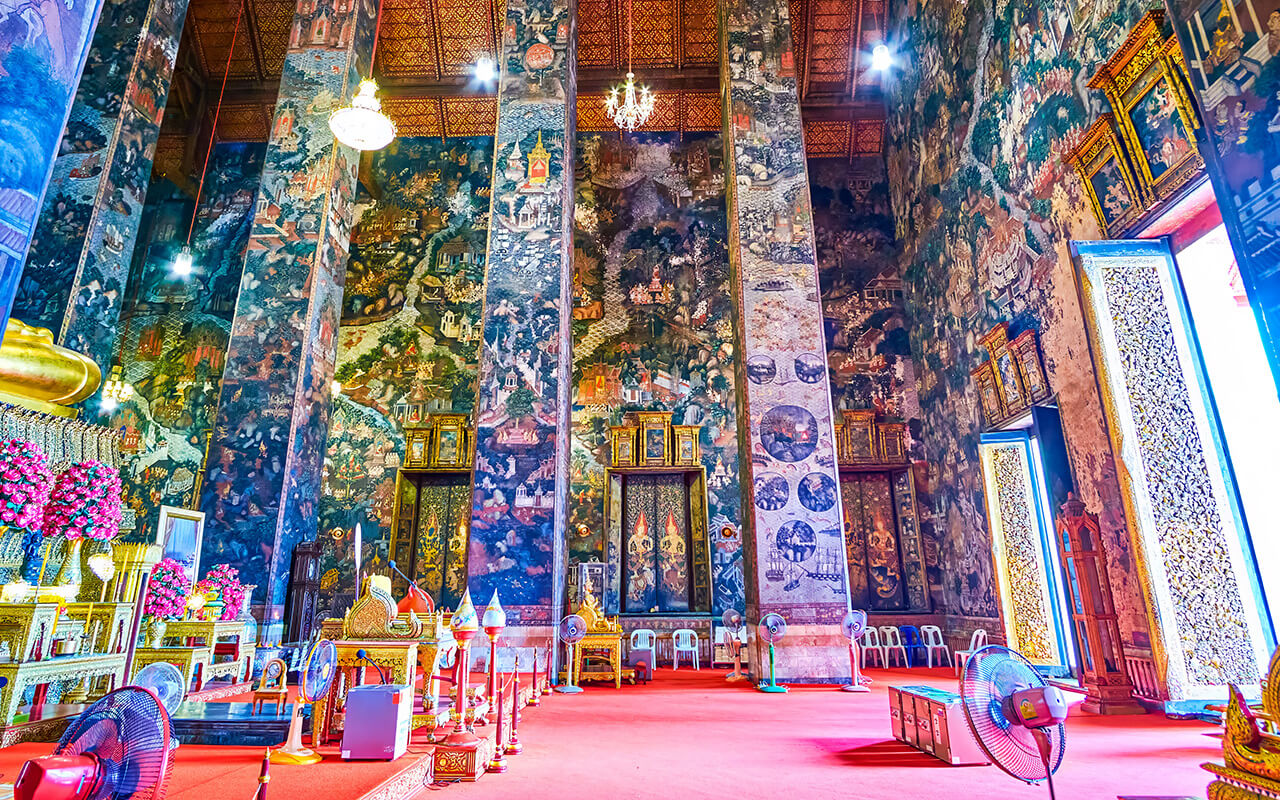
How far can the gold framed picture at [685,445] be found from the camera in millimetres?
12375

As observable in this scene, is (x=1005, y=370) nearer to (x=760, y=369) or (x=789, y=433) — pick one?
(x=789, y=433)

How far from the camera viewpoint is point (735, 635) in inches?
409

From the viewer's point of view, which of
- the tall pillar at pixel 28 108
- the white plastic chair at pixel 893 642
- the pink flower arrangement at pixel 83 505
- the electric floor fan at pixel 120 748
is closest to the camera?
the electric floor fan at pixel 120 748

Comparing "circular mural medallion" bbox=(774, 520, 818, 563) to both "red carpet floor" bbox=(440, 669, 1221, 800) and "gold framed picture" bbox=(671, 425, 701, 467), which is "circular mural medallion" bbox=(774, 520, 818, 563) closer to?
"red carpet floor" bbox=(440, 669, 1221, 800)

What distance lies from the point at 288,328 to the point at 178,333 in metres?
5.33

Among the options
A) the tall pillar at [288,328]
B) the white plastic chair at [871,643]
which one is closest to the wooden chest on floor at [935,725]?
the white plastic chair at [871,643]

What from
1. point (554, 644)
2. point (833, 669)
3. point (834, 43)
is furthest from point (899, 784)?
point (834, 43)

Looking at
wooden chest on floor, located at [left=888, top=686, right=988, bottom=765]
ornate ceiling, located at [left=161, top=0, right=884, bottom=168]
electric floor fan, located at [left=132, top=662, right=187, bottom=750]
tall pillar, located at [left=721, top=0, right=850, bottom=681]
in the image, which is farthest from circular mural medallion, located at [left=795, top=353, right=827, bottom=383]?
electric floor fan, located at [left=132, top=662, right=187, bottom=750]

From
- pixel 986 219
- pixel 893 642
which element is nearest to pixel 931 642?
pixel 893 642

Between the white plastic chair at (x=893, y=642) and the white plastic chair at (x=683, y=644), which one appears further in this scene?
the white plastic chair at (x=683, y=644)

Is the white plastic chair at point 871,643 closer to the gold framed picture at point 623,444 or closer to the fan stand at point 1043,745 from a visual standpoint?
the gold framed picture at point 623,444

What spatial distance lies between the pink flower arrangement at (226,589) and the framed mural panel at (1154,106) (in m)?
10.4

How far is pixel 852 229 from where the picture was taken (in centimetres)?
1348

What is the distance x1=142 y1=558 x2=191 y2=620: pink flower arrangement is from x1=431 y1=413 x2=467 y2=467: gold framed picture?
20.0 feet
